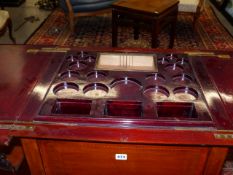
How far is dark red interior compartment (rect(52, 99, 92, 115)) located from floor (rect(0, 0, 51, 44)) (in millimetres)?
2552

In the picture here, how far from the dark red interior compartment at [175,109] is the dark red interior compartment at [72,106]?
0.35 meters

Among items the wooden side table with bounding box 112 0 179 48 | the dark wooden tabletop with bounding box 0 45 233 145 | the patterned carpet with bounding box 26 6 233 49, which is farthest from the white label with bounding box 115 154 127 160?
the patterned carpet with bounding box 26 6 233 49

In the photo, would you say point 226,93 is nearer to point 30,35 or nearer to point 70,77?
point 70,77

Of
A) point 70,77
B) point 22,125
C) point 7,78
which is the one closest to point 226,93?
point 70,77

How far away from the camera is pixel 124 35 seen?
3787 mm

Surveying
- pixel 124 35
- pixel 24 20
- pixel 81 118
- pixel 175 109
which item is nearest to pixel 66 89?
pixel 81 118

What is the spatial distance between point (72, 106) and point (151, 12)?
1.96 metres

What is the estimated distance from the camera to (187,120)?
43.9 inches

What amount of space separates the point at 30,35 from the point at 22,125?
114 inches

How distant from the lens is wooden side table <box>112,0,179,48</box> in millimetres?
2918

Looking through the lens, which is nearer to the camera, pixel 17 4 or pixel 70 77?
pixel 70 77

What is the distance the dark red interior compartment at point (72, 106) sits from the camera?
49.1 inches

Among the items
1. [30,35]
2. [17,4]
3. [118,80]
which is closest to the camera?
[118,80]

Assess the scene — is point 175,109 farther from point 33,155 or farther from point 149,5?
point 149,5
